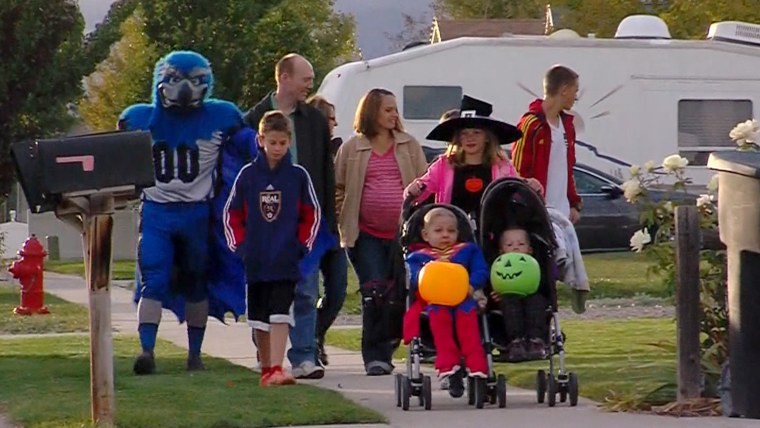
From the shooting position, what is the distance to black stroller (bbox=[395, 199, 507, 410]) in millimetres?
7887

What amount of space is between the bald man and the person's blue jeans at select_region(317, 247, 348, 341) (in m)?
0.31

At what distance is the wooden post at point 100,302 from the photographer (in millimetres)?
6988

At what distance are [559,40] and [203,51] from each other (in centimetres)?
1009

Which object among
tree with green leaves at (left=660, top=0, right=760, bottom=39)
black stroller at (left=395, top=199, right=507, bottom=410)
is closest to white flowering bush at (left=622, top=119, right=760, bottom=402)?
black stroller at (left=395, top=199, right=507, bottom=410)

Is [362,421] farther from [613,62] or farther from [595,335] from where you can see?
[613,62]

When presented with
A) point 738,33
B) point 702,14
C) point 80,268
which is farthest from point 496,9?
point 738,33

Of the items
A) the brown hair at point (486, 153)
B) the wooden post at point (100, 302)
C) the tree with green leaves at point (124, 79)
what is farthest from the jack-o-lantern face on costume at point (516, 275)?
the tree with green leaves at point (124, 79)

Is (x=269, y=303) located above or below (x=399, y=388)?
above

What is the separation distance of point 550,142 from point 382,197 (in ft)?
3.74

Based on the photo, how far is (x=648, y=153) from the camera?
21672 mm

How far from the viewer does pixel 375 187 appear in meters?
9.66

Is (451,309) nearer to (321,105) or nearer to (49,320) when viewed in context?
(321,105)

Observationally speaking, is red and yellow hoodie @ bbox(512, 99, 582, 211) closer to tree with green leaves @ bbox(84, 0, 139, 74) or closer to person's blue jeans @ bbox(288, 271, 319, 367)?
person's blue jeans @ bbox(288, 271, 319, 367)

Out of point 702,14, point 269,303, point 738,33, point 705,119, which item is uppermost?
point 702,14
